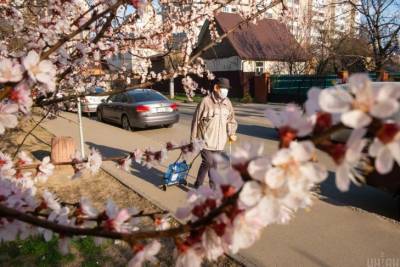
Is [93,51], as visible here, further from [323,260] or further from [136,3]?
[323,260]

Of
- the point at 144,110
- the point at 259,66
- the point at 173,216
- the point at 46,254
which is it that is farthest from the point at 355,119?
the point at 259,66

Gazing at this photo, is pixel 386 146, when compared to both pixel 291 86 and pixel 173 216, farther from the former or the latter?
pixel 291 86

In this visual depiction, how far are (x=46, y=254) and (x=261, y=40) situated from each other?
3143 cm

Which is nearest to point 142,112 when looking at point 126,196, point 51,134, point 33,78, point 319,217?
point 51,134

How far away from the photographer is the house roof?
30.8m

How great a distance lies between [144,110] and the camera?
13508mm

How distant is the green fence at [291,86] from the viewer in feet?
73.2

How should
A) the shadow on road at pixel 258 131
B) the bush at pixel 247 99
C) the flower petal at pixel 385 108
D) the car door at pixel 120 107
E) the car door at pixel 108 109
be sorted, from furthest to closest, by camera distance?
the bush at pixel 247 99 → the car door at pixel 108 109 → the car door at pixel 120 107 → the shadow on road at pixel 258 131 → the flower petal at pixel 385 108

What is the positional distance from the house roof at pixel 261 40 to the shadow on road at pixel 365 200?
24.0 meters

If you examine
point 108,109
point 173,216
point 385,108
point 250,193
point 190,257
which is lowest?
point 108,109

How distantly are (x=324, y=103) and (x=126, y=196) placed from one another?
18.6 feet

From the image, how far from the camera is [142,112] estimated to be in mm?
13477

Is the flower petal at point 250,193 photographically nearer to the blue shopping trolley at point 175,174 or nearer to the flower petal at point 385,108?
the flower petal at point 385,108

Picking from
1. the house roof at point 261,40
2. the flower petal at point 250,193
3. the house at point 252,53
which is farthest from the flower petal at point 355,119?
the house roof at point 261,40
